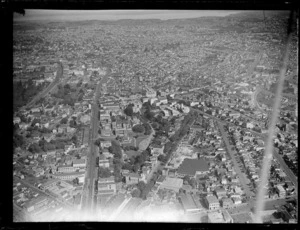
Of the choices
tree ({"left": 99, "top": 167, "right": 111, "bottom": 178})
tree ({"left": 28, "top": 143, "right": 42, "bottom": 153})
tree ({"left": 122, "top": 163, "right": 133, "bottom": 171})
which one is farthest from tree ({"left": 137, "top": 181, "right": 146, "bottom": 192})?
tree ({"left": 28, "top": 143, "right": 42, "bottom": 153})

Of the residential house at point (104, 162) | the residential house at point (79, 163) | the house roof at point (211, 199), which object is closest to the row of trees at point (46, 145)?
the residential house at point (79, 163)

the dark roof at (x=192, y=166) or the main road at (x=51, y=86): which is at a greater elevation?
the main road at (x=51, y=86)

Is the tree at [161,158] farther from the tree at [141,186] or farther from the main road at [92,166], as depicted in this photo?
the main road at [92,166]

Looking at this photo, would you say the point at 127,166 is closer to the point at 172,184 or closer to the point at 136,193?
the point at 136,193

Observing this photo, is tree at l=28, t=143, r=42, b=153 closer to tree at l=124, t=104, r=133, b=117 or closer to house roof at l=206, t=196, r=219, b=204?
tree at l=124, t=104, r=133, b=117

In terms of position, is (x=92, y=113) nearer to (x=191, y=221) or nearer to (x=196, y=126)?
(x=196, y=126)

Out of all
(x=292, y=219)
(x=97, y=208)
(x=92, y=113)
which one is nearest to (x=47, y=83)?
(x=92, y=113)
